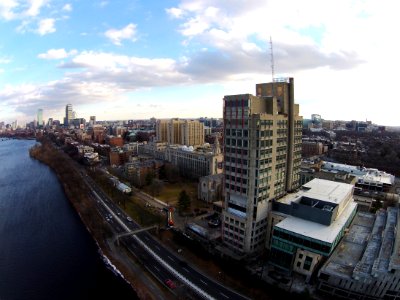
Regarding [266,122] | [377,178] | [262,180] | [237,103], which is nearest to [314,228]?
[262,180]

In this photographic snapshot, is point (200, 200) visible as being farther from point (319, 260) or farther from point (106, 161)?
point (106, 161)

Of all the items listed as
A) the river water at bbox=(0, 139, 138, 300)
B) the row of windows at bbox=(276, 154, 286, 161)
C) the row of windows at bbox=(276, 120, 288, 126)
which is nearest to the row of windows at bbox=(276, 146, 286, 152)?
the row of windows at bbox=(276, 154, 286, 161)

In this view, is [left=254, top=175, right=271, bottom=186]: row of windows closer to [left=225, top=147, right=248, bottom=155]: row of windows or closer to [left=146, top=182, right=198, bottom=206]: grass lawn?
[left=225, top=147, right=248, bottom=155]: row of windows

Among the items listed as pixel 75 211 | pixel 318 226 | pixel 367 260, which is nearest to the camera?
pixel 367 260

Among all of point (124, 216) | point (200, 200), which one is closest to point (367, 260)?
point (200, 200)

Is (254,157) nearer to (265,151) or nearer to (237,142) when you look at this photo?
(265,151)
